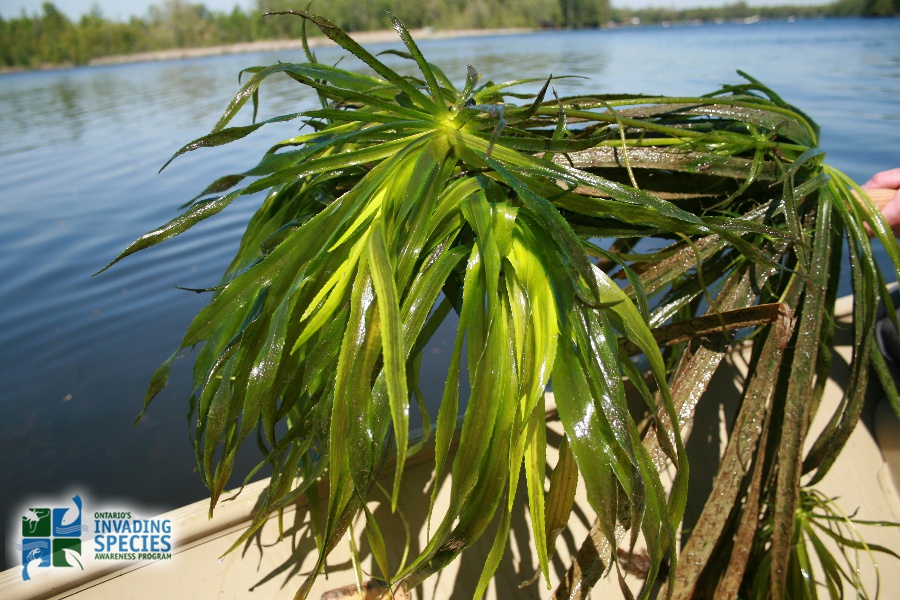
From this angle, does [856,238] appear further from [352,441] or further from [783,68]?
[783,68]

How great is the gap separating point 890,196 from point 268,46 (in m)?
60.4

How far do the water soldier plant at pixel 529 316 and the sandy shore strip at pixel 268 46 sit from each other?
36.2 meters

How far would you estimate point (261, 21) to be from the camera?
66312 millimetres

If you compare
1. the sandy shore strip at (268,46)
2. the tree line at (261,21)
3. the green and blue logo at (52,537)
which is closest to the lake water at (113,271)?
the green and blue logo at (52,537)

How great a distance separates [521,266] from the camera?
94 centimetres

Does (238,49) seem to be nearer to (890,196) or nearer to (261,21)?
(261,21)

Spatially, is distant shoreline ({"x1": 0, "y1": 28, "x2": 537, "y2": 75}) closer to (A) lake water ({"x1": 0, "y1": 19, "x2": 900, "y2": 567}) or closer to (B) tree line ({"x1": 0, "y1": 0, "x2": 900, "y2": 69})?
(B) tree line ({"x1": 0, "y1": 0, "x2": 900, "y2": 69})

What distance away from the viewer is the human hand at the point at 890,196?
1.55 m

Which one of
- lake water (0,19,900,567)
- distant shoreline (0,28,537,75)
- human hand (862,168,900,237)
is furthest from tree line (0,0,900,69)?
human hand (862,168,900,237)

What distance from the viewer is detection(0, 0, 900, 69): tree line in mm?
52188

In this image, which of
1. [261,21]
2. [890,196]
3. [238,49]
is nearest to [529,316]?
[890,196]

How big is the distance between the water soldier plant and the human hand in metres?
0.15

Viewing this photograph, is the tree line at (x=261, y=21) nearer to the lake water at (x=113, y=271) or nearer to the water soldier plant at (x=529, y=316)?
the lake water at (x=113, y=271)

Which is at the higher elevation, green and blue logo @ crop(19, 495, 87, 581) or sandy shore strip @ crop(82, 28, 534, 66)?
sandy shore strip @ crop(82, 28, 534, 66)
